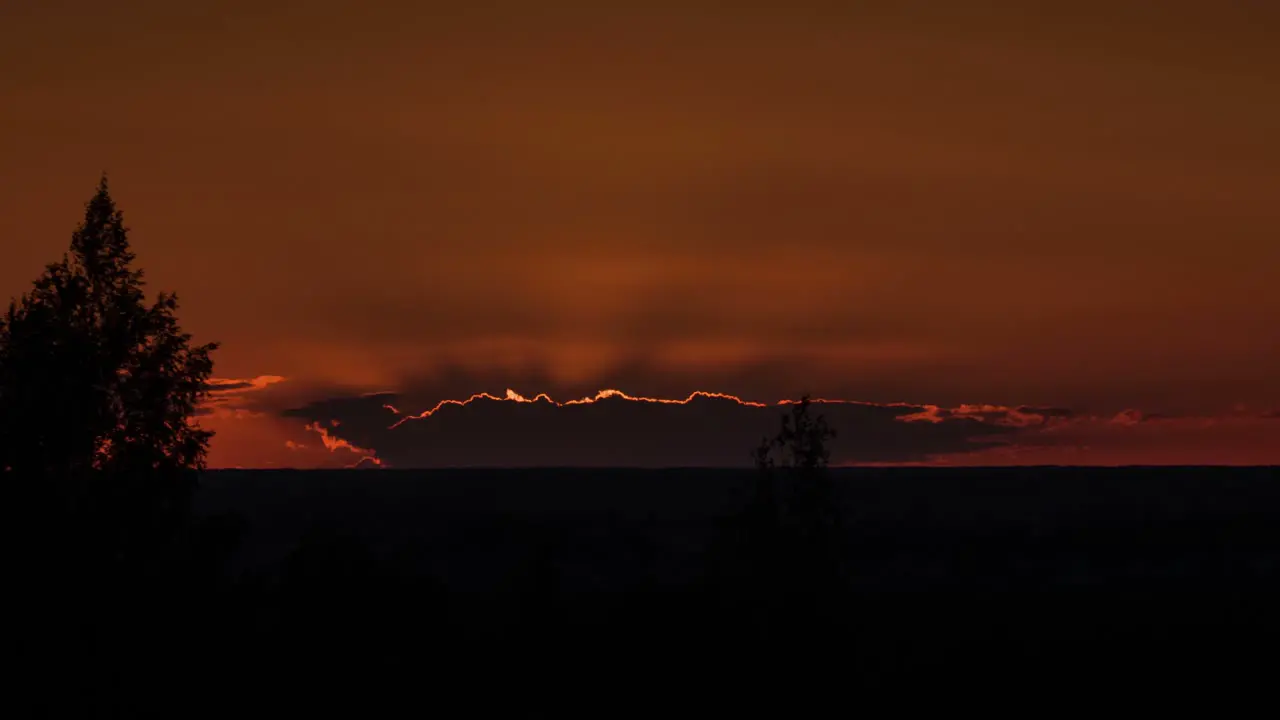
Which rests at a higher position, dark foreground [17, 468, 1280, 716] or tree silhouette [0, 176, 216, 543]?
tree silhouette [0, 176, 216, 543]

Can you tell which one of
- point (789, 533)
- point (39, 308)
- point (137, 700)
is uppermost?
point (39, 308)

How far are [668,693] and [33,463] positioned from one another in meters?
37.7

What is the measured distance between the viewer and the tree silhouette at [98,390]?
44031mm

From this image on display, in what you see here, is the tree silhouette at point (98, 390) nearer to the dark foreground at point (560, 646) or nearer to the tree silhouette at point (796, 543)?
the dark foreground at point (560, 646)

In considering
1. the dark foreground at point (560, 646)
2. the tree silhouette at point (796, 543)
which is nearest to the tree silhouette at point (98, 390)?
the dark foreground at point (560, 646)

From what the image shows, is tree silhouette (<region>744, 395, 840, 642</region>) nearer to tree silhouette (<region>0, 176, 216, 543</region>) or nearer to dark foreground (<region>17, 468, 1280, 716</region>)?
dark foreground (<region>17, 468, 1280, 716</region>)

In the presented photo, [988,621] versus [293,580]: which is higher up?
[293,580]

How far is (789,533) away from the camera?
56969 mm

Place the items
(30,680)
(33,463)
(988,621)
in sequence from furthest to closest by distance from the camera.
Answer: (988,621) → (33,463) → (30,680)

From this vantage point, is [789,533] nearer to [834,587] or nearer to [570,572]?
[834,587]

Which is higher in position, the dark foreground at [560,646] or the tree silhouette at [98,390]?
the tree silhouette at [98,390]

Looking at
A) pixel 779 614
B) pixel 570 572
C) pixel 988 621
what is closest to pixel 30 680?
pixel 779 614

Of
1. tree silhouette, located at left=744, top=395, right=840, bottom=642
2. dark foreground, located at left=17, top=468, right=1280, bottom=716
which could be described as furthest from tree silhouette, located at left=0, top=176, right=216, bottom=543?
tree silhouette, located at left=744, top=395, right=840, bottom=642

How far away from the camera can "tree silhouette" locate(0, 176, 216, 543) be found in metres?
44.0
